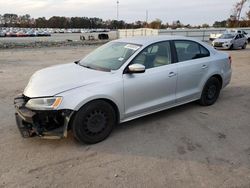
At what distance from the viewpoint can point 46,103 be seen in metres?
3.48

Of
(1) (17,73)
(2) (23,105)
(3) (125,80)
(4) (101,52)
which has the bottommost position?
(1) (17,73)

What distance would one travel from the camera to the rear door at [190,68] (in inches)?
188

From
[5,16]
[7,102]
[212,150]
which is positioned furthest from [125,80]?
[5,16]

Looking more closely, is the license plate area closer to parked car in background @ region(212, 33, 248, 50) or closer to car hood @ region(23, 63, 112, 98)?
car hood @ region(23, 63, 112, 98)

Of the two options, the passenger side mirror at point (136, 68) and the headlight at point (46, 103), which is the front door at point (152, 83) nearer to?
the passenger side mirror at point (136, 68)

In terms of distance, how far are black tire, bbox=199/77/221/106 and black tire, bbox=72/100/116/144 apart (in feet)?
7.71

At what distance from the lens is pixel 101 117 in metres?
3.84

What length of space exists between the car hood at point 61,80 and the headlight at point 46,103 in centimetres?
7

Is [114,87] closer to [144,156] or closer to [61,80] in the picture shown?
[61,80]

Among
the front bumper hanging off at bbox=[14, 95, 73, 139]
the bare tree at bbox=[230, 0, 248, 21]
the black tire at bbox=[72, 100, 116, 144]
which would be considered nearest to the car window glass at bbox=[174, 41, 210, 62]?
the black tire at bbox=[72, 100, 116, 144]

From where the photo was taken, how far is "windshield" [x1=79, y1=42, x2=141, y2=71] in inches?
166

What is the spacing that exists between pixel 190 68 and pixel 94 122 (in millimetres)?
2208

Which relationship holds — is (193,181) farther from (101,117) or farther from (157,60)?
(157,60)

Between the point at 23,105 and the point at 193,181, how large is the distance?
8.29ft
